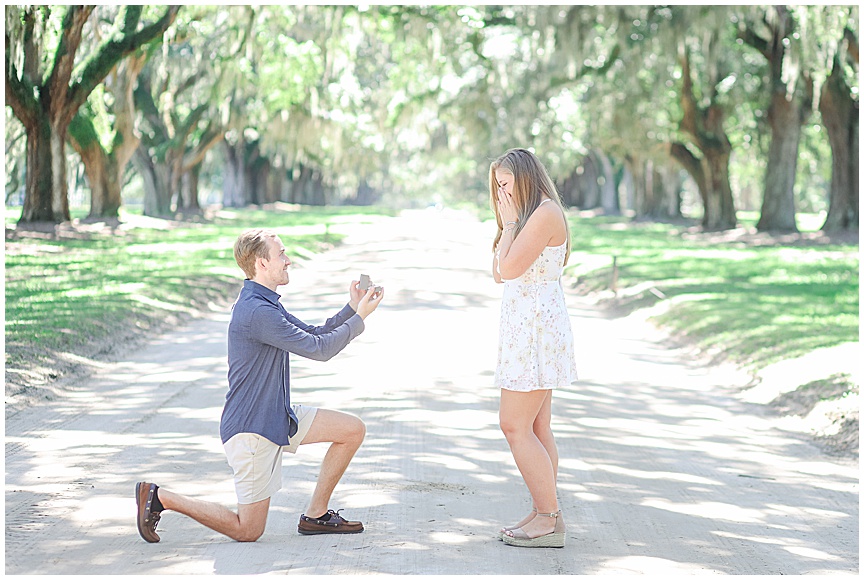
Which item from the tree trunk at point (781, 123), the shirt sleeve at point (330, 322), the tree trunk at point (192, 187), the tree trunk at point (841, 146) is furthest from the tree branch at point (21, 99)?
the tree trunk at point (192, 187)

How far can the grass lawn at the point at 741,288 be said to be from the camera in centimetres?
1254

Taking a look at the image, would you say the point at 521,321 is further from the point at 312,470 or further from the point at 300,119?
the point at 300,119

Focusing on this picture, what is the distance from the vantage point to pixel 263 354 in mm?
5223

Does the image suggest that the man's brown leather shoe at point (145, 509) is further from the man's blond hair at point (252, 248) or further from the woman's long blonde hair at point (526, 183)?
the woman's long blonde hair at point (526, 183)

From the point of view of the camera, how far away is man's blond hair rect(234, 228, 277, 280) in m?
5.23

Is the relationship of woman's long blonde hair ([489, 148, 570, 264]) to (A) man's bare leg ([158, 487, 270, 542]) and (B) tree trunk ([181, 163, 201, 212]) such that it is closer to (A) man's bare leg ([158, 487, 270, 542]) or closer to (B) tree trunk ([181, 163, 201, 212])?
(A) man's bare leg ([158, 487, 270, 542])

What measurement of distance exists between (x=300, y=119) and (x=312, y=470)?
113ft

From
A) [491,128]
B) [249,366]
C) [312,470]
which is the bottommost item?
[312,470]

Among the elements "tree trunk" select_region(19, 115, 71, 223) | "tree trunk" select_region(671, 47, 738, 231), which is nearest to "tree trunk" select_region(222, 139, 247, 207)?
"tree trunk" select_region(671, 47, 738, 231)

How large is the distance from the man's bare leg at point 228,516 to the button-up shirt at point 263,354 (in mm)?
309

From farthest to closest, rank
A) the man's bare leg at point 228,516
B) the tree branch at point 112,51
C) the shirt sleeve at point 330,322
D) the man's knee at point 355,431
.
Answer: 1. the tree branch at point 112,51
2. the man's knee at point 355,431
3. the shirt sleeve at point 330,322
4. the man's bare leg at point 228,516

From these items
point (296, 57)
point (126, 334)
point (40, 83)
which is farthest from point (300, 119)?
point (126, 334)

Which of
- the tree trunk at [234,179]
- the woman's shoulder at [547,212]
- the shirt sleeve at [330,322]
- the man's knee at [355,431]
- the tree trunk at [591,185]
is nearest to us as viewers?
the woman's shoulder at [547,212]

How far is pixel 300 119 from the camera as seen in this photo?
40.2 m
